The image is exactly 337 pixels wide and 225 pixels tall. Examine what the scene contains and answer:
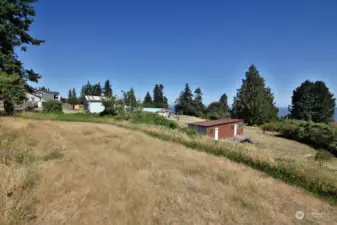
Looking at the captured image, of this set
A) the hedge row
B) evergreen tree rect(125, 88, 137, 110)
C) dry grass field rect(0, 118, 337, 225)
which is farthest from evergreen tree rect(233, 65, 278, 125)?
dry grass field rect(0, 118, 337, 225)

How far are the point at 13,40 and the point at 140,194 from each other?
2100cm

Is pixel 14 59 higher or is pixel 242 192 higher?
pixel 14 59

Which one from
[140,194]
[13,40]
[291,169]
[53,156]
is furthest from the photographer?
[13,40]

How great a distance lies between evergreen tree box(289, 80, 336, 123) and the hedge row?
47.7 feet

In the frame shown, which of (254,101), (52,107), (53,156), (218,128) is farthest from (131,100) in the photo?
(254,101)

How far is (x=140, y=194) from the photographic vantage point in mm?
3725

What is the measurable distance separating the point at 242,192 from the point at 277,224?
1.05 meters

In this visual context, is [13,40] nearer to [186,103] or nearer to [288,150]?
[288,150]

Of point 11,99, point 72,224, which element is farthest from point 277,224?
point 11,99

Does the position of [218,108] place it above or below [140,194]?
above

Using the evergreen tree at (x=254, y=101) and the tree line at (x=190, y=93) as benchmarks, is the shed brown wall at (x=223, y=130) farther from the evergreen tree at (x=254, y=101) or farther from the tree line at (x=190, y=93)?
the evergreen tree at (x=254, y=101)

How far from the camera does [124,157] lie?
6.32m

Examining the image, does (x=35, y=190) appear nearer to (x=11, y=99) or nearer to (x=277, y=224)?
(x=277, y=224)

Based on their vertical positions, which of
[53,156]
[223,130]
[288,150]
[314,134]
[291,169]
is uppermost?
Result: [53,156]
